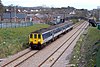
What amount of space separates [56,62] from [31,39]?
30.0ft

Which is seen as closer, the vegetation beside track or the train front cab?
the vegetation beside track

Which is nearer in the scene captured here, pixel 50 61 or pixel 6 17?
pixel 50 61

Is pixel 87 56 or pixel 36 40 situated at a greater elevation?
pixel 87 56

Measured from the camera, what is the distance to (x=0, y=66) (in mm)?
21422

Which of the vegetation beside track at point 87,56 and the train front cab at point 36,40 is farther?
the train front cab at point 36,40

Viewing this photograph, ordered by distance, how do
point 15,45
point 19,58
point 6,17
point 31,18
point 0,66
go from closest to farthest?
point 0,66
point 19,58
point 15,45
point 6,17
point 31,18

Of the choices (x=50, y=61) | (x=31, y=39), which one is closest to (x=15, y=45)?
(x=31, y=39)

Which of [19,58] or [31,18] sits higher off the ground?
[19,58]

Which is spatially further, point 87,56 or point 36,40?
point 36,40

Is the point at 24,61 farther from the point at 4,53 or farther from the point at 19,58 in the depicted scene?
the point at 4,53

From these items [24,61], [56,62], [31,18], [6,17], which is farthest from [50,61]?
[31,18]

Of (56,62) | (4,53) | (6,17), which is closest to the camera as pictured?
(56,62)

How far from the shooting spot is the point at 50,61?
24.3 meters

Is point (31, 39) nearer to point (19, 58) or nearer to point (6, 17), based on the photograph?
point (19, 58)
